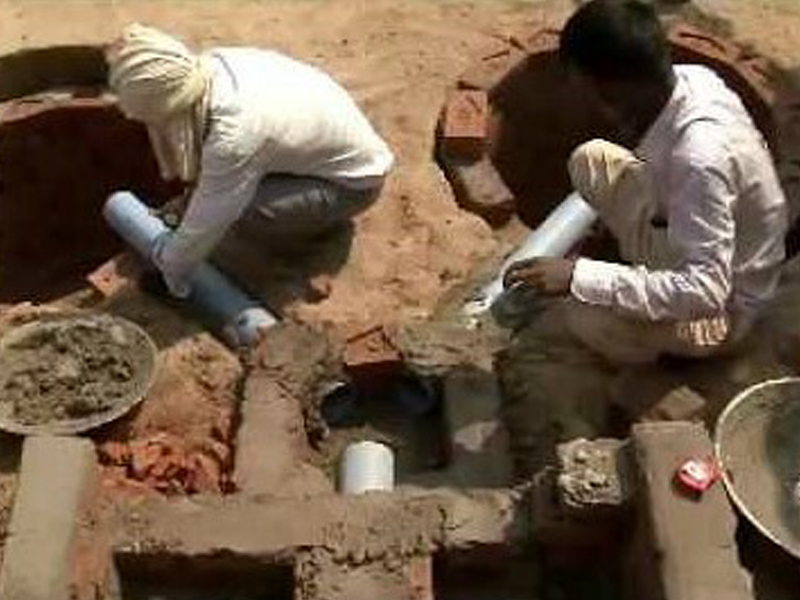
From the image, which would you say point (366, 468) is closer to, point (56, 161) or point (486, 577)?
point (486, 577)

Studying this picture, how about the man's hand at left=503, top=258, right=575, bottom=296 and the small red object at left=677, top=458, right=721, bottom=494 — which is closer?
the small red object at left=677, top=458, right=721, bottom=494

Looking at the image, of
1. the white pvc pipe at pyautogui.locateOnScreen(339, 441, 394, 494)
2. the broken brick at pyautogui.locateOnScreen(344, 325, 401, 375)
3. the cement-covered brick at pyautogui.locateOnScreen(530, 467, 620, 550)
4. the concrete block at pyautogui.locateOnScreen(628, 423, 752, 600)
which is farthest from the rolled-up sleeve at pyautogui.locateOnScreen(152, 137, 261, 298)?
the concrete block at pyautogui.locateOnScreen(628, 423, 752, 600)

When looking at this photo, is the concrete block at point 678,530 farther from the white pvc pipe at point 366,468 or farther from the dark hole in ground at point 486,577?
the white pvc pipe at point 366,468

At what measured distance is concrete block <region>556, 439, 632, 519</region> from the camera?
436 centimetres

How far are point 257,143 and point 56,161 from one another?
204cm

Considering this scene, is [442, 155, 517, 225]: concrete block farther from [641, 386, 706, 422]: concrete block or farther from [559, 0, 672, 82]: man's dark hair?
[559, 0, 672, 82]: man's dark hair

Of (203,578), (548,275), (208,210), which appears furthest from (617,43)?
(203,578)

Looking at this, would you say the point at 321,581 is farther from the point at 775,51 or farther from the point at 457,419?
the point at 775,51

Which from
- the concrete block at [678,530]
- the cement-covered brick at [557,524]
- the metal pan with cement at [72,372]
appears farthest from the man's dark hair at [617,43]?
the metal pan with cement at [72,372]

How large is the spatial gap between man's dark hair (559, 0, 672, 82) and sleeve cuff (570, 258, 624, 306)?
2.27ft

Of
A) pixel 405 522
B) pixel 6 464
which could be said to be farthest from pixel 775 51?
pixel 6 464

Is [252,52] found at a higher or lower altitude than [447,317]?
higher

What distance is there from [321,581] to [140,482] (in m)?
0.98

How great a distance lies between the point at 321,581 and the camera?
4391 mm
